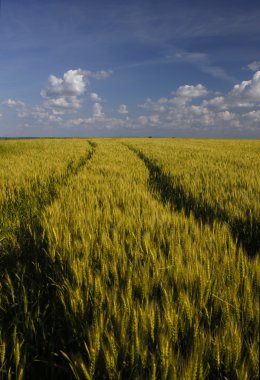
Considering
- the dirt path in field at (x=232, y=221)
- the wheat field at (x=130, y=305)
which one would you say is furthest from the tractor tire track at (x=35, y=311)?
the dirt path in field at (x=232, y=221)

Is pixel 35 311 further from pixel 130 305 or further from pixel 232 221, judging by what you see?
pixel 232 221

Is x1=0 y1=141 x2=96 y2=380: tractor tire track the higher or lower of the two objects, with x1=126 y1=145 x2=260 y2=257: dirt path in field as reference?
lower

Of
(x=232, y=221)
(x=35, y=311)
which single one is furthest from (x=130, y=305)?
(x=232, y=221)

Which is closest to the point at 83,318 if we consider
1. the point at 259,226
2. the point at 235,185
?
the point at 259,226

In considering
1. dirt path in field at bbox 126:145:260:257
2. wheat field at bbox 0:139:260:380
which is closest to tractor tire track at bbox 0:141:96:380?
wheat field at bbox 0:139:260:380

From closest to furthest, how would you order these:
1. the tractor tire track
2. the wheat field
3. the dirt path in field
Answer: the wheat field
the tractor tire track
the dirt path in field

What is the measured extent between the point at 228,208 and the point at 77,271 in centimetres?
206

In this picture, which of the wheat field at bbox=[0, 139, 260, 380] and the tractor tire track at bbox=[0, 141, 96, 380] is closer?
the wheat field at bbox=[0, 139, 260, 380]

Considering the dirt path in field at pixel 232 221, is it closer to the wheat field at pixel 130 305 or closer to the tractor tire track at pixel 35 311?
the wheat field at pixel 130 305

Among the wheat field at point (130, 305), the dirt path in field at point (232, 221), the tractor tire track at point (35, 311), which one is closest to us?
the wheat field at point (130, 305)

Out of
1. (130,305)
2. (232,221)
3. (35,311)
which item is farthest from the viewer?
(232,221)

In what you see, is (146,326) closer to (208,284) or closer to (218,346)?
(218,346)

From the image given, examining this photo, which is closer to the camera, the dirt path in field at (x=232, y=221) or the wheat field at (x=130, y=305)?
the wheat field at (x=130, y=305)

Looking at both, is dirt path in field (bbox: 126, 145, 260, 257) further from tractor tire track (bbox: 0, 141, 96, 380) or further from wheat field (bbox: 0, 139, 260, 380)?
tractor tire track (bbox: 0, 141, 96, 380)
